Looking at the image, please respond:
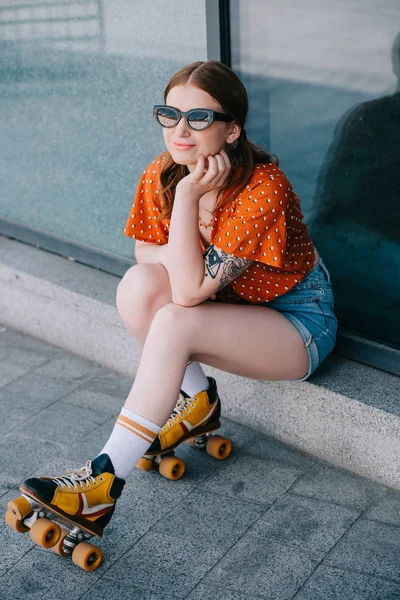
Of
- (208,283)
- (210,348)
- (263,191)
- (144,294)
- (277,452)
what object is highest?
(263,191)

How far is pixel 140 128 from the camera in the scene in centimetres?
389

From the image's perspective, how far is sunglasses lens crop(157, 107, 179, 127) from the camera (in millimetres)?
2613

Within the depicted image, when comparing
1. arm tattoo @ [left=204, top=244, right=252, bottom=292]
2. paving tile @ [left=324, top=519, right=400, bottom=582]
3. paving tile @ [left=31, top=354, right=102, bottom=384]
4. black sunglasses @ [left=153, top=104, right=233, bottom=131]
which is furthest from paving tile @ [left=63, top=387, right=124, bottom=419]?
black sunglasses @ [left=153, top=104, right=233, bottom=131]

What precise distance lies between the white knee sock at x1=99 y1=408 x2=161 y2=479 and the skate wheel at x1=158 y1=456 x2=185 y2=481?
0.38m

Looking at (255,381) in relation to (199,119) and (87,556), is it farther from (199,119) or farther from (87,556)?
(199,119)

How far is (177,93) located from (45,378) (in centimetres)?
177

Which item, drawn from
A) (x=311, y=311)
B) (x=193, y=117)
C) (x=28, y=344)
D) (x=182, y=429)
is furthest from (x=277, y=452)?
(x=28, y=344)

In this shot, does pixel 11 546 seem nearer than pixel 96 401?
Yes

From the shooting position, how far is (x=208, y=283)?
270 cm

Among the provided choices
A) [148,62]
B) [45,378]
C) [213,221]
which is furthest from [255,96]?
[45,378]

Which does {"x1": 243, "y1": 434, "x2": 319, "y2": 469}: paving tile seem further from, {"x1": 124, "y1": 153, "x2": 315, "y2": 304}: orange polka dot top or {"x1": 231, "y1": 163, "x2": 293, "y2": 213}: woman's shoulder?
{"x1": 231, "y1": 163, "x2": 293, "y2": 213}: woman's shoulder

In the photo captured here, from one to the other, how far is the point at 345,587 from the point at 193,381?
917mm

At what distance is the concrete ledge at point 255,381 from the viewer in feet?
9.86

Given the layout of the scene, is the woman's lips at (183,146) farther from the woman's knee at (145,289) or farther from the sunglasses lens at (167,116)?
the woman's knee at (145,289)
